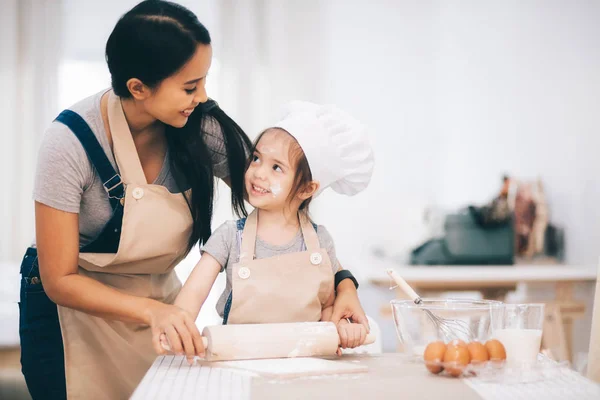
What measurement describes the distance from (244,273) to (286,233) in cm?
18

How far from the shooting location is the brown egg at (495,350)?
964 millimetres

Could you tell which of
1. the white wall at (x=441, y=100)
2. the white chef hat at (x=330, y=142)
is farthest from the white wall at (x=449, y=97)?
the white chef hat at (x=330, y=142)

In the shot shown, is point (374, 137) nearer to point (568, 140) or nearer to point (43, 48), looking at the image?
point (568, 140)

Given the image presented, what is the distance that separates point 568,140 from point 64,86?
8.98 ft

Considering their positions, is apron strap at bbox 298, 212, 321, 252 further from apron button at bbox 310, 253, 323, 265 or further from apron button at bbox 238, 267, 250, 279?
apron button at bbox 238, 267, 250, 279

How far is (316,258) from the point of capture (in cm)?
129

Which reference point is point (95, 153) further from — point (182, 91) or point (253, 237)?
point (253, 237)

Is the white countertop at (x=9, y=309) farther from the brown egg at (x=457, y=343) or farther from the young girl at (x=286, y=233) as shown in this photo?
the brown egg at (x=457, y=343)

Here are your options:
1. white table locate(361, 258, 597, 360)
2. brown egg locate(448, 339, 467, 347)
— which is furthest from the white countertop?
brown egg locate(448, 339, 467, 347)

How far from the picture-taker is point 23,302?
1479mm

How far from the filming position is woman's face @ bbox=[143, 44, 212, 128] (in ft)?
4.23

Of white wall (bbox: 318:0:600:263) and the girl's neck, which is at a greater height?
white wall (bbox: 318:0:600:263)

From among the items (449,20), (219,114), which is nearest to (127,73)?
(219,114)

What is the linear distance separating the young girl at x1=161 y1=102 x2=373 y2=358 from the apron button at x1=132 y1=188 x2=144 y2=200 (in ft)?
0.55
